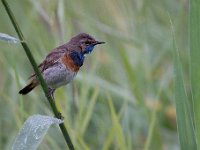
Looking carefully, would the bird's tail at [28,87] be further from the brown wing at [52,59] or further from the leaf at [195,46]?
the leaf at [195,46]

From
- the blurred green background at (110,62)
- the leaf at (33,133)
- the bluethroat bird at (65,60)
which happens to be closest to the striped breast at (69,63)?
the bluethroat bird at (65,60)

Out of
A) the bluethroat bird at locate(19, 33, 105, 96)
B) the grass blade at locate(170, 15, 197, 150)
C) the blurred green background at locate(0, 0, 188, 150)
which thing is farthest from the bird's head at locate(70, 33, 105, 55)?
the grass blade at locate(170, 15, 197, 150)

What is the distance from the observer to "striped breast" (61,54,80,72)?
7.34 ft

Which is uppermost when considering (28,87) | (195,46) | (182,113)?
(28,87)

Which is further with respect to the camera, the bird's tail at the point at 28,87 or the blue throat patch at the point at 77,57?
the blue throat patch at the point at 77,57

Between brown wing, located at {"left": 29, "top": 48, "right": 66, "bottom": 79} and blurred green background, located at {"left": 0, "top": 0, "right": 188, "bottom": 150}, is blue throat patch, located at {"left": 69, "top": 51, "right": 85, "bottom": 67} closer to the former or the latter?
brown wing, located at {"left": 29, "top": 48, "right": 66, "bottom": 79}

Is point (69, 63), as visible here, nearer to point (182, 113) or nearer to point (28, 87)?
point (28, 87)

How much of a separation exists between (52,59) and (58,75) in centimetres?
9

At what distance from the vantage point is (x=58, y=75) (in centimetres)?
227

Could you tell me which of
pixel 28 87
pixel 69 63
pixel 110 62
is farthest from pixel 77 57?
pixel 110 62

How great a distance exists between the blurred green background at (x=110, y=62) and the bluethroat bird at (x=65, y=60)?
12 centimetres

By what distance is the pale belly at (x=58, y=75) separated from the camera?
2179 mm

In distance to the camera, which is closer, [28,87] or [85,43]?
[28,87]

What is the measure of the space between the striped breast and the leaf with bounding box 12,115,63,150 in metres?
0.76
